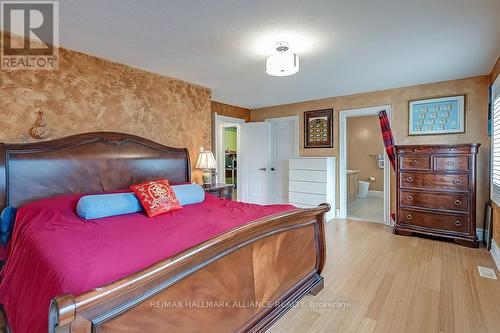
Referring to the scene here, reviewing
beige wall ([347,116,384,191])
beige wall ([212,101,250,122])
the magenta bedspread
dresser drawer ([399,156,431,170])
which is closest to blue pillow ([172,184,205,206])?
the magenta bedspread

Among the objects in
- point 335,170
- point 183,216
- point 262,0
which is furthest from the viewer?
point 335,170

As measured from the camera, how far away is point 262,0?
1756 mm

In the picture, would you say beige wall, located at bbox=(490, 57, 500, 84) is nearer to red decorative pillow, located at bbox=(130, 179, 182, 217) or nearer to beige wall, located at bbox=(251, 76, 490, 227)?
beige wall, located at bbox=(251, 76, 490, 227)

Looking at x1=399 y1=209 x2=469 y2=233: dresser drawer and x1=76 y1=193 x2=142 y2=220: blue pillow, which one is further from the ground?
x1=76 y1=193 x2=142 y2=220: blue pillow

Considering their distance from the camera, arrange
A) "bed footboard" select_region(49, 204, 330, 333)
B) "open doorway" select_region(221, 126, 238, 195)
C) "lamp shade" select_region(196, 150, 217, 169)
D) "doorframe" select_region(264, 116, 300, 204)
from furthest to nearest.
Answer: "open doorway" select_region(221, 126, 238, 195)
"doorframe" select_region(264, 116, 300, 204)
"lamp shade" select_region(196, 150, 217, 169)
"bed footboard" select_region(49, 204, 330, 333)

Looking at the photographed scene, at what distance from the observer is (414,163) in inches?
140

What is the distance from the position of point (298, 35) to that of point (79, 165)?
234cm

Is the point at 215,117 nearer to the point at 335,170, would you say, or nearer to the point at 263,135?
the point at 263,135

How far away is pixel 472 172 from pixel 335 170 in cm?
192

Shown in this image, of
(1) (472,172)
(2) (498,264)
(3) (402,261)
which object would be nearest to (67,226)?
(3) (402,261)

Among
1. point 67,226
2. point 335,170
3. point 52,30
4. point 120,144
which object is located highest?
point 52,30

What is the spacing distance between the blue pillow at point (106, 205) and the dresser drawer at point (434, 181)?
351 cm

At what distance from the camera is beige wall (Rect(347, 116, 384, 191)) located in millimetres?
6891

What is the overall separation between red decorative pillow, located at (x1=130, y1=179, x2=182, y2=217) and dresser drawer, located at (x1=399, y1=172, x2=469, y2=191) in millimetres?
3184
